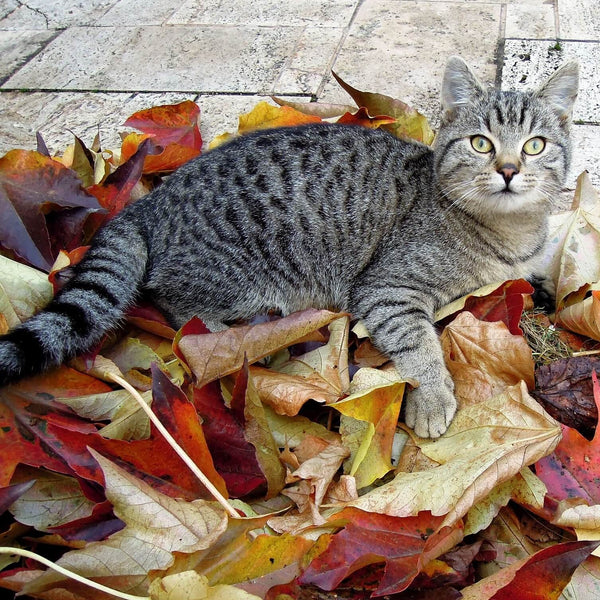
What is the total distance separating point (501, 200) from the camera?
7.49 ft

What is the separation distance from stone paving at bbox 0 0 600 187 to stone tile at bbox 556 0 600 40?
0.01m

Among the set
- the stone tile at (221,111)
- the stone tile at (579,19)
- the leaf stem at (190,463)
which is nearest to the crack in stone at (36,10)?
the stone tile at (221,111)

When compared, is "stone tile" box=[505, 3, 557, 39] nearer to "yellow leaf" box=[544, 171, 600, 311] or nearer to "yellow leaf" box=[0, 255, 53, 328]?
"yellow leaf" box=[544, 171, 600, 311]

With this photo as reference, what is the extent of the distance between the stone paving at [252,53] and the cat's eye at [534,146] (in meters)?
0.73

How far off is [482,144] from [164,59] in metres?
2.48

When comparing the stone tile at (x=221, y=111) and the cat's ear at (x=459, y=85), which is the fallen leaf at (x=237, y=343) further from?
the stone tile at (x=221, y=111)

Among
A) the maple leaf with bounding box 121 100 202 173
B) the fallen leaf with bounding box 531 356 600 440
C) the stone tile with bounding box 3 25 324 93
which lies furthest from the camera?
the stone tile with bounding box 3 25 324 93

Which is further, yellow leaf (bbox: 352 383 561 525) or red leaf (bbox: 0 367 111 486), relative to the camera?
red leaf (bbox: 0 367 111 486)

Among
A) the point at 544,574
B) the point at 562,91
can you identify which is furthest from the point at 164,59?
the point at 544,574

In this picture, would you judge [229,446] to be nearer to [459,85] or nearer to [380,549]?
[380,549]

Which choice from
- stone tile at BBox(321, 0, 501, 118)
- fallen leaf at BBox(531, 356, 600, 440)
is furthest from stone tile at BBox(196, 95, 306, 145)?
fallen leaf at BBox(531, 356, 600, 440)

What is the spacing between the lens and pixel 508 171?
2215mm

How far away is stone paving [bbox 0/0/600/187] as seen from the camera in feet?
11.7

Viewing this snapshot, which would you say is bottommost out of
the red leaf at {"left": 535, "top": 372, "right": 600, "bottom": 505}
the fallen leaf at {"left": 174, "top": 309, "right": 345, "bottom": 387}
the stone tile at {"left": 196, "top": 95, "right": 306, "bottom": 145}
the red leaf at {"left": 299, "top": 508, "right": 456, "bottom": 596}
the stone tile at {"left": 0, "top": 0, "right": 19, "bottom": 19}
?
the red leaf at {"left": 535, "top": 372, "right": 600, "bottom": 505}
